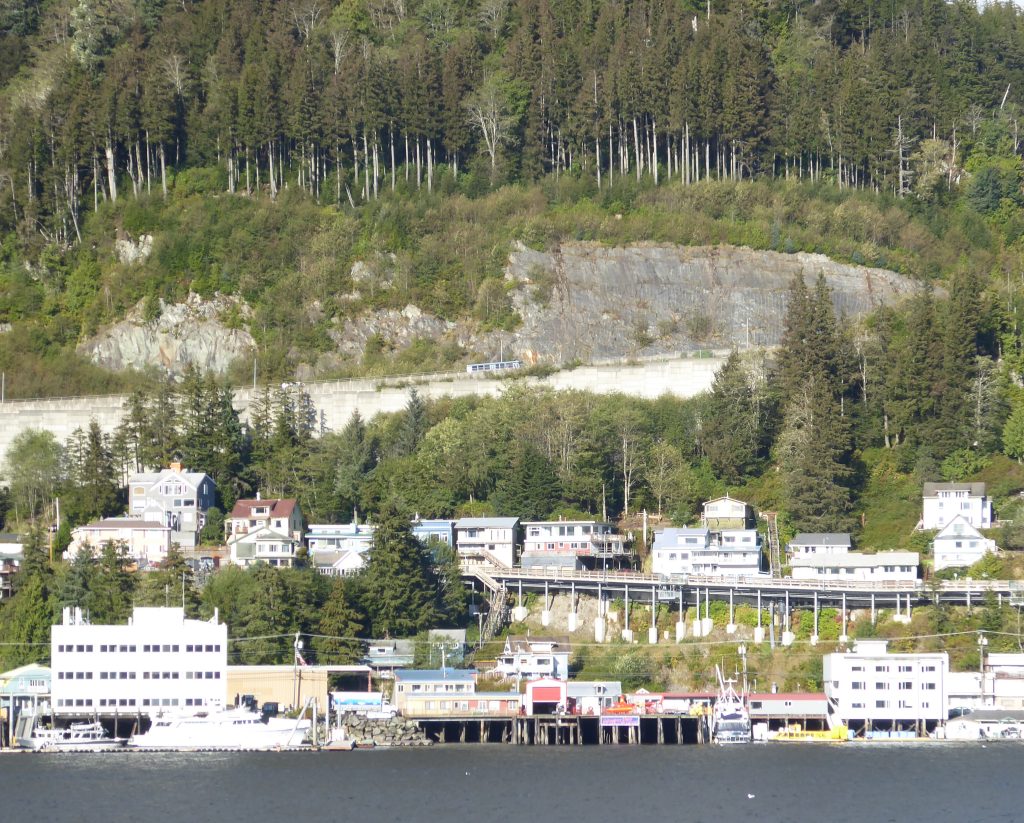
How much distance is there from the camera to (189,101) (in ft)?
475

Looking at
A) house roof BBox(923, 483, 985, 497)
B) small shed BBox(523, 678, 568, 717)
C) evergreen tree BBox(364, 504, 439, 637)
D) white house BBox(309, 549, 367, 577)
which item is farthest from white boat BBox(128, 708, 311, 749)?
house roof BBox(923, 483, 985, 497)

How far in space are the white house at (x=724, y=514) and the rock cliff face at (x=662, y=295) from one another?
672 inches

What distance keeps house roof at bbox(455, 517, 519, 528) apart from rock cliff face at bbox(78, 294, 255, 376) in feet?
78.8

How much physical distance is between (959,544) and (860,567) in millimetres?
5470

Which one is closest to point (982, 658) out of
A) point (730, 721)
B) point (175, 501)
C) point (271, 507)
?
point (730, 721)

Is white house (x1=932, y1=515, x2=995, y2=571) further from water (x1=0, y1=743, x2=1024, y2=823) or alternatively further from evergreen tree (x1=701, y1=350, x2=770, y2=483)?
water (x1=0, y1=743, x2=1024, y2=823)

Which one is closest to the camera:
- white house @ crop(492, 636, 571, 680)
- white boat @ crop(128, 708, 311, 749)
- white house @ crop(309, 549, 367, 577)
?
white boat @ crop(128, 708, 311, 749)

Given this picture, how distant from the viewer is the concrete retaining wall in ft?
393

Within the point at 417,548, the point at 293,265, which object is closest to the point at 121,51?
the point at 293,265

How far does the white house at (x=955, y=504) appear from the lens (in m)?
108

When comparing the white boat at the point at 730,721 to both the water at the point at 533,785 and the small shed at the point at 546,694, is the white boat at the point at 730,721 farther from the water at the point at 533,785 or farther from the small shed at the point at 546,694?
the small shed at the point at 546,694

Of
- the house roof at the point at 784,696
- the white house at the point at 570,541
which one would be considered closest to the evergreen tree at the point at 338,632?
the white house at the point at 570,541

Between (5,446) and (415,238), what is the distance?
1092 inches

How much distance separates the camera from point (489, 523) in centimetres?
11081
